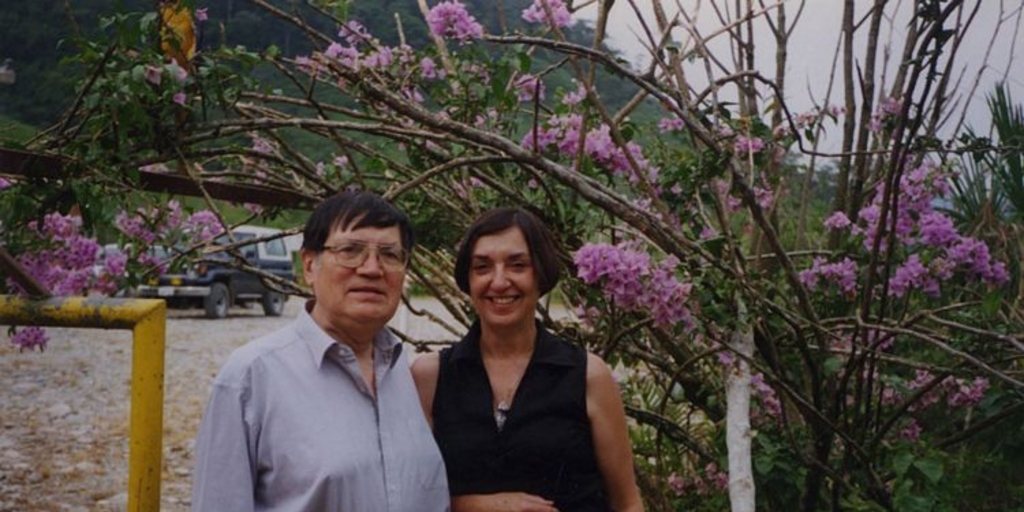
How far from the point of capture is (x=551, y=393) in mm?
2354

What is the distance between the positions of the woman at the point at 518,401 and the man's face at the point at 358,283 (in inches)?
12.5

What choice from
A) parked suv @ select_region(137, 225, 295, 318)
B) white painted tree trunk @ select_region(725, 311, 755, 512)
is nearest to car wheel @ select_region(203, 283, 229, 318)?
parked suv @ select_region(137, 225, 295, 318)

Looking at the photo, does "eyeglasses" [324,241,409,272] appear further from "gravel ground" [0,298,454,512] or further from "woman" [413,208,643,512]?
"gravel ground" [0,298,454,512]

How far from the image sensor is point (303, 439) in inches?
75.7

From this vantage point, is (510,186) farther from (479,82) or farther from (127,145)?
Answer: (127,145)

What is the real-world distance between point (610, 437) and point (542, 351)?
0.23 metres

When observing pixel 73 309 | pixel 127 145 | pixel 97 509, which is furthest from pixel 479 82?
pixel 97 509

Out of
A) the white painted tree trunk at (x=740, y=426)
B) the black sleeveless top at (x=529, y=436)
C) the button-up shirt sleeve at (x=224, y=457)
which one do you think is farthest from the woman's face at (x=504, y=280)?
the white painted tree trunk at (x=740, y=426)

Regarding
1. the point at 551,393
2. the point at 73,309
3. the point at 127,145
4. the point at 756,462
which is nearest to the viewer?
the point at 551,393

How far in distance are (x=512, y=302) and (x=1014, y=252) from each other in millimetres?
3317

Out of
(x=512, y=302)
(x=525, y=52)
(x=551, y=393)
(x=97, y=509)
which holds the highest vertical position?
(x=525, y=52)

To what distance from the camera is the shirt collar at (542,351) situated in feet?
7.84

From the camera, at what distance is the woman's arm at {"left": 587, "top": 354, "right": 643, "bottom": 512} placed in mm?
2367

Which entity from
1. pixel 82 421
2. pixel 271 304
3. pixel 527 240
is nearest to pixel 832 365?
pixel 527 240
